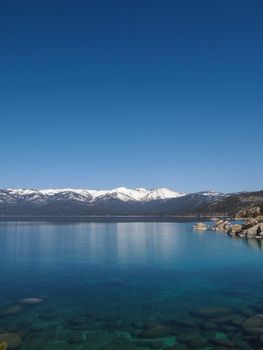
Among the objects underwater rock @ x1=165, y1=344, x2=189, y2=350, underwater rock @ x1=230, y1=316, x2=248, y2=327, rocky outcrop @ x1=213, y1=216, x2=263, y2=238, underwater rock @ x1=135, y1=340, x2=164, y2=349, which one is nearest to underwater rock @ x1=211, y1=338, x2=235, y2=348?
underwater rock @ x1=165, y1=344, x2=189, y2=350

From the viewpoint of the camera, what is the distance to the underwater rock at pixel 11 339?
72.2 ft

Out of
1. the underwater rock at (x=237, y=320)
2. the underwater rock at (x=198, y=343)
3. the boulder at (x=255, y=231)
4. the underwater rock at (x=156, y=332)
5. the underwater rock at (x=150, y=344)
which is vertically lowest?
the underwater rock at (x=150, y=344)

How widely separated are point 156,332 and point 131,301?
9100 mm

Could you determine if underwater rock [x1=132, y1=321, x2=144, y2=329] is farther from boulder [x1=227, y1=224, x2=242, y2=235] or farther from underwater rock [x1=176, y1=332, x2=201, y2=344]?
boulder [x1=227, y1=224, x2=242, y2=235]

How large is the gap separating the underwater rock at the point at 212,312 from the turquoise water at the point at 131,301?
7 centimetres

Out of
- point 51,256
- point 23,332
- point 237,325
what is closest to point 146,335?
point 237,325

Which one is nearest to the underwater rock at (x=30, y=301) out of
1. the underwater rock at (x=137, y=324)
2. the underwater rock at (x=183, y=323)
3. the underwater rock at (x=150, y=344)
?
the underwater rock at (x=137, y=324)

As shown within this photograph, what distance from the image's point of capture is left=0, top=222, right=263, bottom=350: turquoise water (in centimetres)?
2336

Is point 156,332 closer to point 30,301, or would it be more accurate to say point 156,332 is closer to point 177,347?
point 177,347

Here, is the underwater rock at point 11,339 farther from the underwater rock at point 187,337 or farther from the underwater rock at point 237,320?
the underwater rock at point 237,320

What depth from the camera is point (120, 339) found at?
23.5 metres

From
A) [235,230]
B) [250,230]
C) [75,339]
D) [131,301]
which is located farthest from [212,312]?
[235,230]

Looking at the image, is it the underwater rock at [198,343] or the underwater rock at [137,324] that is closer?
the underwater rock at [198,343]

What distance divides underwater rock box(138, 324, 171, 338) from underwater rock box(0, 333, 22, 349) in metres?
7.10
